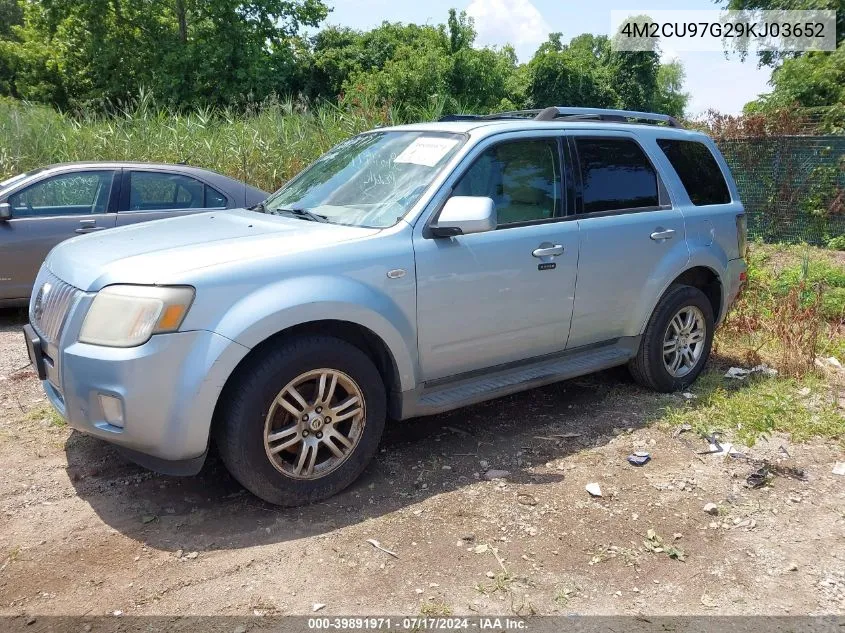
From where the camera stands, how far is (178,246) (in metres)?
3.58

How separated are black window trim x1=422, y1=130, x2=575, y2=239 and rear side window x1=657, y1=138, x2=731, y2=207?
3.49ft

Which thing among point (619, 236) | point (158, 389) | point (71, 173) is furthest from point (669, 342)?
point (71, 173)

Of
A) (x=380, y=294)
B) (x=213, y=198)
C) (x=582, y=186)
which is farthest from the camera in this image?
(x=213, y=198)

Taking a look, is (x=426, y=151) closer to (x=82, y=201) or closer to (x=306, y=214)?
(x=306, y=214)

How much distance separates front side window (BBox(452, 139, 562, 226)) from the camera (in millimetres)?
4238

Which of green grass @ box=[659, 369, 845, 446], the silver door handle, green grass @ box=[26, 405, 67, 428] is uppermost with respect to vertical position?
the silver door handle

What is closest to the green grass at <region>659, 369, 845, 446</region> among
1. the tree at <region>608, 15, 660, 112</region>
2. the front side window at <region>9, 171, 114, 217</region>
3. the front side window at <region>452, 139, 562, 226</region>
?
the front side window at <region>452, 139, 562, 226</region>

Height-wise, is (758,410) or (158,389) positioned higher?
(158,389)

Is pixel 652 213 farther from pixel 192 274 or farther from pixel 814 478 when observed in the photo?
pixel 192 274

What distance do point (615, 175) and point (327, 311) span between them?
7.88 feet

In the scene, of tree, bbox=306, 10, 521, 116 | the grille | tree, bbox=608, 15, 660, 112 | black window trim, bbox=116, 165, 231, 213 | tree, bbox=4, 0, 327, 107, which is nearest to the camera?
the grille

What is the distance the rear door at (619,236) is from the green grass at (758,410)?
704 millimetres

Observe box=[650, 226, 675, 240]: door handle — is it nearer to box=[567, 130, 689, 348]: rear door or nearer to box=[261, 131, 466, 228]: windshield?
box=[567, 130, 689, 348]: rear door

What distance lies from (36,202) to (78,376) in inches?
178
